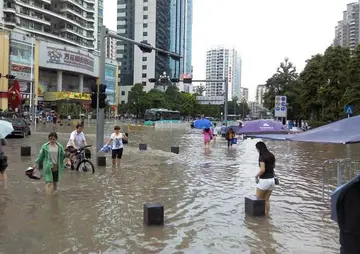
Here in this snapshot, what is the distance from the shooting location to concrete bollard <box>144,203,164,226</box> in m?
7.33

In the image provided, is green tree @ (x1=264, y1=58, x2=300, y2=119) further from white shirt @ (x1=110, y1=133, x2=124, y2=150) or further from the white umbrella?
the white umbrella

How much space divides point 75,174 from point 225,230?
711 cm

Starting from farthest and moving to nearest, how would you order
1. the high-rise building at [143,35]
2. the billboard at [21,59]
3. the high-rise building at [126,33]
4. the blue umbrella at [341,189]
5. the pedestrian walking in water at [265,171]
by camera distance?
1. the high-rise building at [126,33]
2. the high-rise building at [143,35]
3. the billboard at [21,59]
4. the pedestrian walking in water at [265,171]
5. the blue umbrella at [341,189]

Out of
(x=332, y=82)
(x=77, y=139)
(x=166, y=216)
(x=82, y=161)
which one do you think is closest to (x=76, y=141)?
(x=77, y=139)

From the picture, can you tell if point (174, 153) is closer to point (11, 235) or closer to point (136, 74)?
point (11, 235)

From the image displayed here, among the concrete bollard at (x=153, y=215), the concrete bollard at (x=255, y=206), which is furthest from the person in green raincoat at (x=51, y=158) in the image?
the concrete bollard at (x=255, y=206)

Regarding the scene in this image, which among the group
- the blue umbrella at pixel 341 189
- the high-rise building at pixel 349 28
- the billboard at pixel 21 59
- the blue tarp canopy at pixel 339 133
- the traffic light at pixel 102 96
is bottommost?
the blue umbrella at pixel 341 189

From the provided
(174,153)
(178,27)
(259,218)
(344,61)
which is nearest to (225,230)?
(259,218)

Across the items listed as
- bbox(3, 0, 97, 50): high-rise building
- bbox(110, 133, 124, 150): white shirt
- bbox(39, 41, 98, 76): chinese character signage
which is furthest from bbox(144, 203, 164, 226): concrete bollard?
bbox(3, 0, 97, 50): high-rise building

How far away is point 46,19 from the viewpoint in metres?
87.1

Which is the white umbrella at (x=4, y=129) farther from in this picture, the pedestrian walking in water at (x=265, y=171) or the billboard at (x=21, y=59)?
the billboard at (x=21, y=59)

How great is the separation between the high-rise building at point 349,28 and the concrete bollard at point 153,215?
7056cm

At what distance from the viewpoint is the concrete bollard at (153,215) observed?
7328 millimetres

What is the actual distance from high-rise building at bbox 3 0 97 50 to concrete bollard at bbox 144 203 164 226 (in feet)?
248
